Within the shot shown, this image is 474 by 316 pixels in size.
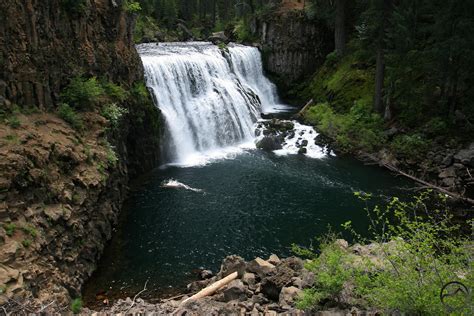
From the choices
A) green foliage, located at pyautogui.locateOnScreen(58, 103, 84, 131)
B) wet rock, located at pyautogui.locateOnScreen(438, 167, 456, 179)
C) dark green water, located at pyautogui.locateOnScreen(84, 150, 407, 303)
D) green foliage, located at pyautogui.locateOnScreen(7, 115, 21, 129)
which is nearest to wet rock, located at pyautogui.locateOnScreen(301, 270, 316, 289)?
dark green water, located at pyautogui.locateOnScreen(84, 150, 407, 303)

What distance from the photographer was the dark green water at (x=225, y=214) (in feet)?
50.4

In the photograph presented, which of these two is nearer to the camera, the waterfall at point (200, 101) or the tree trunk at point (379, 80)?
the waterfall at point (200, 101)

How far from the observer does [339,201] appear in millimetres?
21359

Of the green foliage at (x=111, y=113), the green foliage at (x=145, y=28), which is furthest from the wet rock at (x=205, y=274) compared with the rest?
the green foliage at (x=145, y=28)

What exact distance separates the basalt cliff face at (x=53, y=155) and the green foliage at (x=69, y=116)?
31 cm

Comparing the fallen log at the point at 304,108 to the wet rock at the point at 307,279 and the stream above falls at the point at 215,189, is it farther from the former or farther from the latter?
the wet rock at the point at 307,279

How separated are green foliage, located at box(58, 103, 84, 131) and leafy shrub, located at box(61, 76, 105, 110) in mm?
823

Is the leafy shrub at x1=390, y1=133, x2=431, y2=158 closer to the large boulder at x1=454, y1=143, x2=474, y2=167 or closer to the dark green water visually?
the dark green water

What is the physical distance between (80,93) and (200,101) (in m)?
13.9

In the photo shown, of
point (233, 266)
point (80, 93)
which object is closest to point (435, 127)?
point (233, 266)

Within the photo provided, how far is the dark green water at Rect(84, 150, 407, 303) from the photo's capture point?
1538cm

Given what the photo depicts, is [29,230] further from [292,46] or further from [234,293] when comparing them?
[292,46]

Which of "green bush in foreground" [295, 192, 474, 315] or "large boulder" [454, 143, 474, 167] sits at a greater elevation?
"green bush in foreground" [295, 192, 474, 315]

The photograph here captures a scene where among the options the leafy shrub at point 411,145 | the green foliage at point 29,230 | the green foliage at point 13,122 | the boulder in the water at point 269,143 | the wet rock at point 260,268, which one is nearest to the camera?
the green foliage at point 29,230
